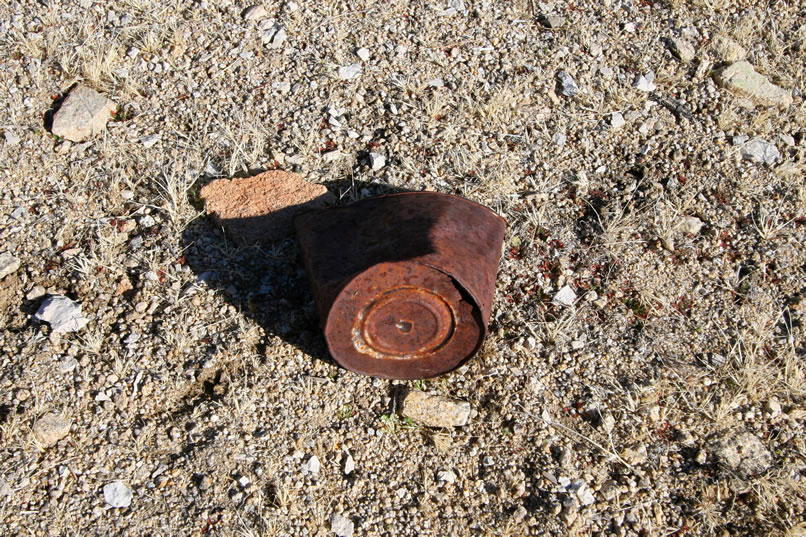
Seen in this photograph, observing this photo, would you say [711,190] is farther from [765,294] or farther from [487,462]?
[487,462]

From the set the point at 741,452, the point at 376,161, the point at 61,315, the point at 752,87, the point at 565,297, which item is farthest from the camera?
the point at 752,87

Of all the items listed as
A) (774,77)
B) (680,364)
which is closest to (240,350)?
(680,364)

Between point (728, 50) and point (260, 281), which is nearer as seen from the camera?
point (260, 281)

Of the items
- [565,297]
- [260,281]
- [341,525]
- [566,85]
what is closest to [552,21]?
[566,85]

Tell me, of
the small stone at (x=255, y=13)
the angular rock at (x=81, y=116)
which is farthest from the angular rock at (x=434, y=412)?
the small stone at (x=255, y=13)

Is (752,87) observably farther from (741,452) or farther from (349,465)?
(349,465)

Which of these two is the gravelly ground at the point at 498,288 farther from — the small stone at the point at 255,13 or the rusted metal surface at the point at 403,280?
the rusted metal surface at the point at 403,280
